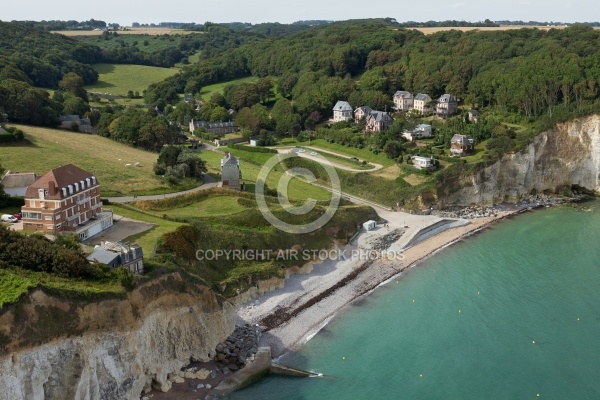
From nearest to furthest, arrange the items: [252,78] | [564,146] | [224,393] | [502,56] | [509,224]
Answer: [224,393], [509,224], [564,146], [502,56], [252,78]

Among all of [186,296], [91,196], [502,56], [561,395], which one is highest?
[502,56]

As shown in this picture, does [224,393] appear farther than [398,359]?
No

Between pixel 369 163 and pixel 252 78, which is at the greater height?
pixel 252 78

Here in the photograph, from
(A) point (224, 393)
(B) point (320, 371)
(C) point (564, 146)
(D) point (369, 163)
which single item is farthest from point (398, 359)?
(C) point (564, 146)

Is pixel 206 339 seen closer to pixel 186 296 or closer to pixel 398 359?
pixel 186 296

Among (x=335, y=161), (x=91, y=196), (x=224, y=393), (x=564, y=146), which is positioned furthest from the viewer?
(x=335, y=161)

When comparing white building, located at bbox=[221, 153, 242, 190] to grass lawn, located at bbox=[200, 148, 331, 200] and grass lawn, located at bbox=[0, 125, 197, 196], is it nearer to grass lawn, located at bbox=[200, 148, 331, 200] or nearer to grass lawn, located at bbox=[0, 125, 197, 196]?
grass lawn, located at bbox=[0, 125, 197, 196]

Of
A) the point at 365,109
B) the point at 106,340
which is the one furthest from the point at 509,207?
the point at 106,340

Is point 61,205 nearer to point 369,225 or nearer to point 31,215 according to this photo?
point 31,215
